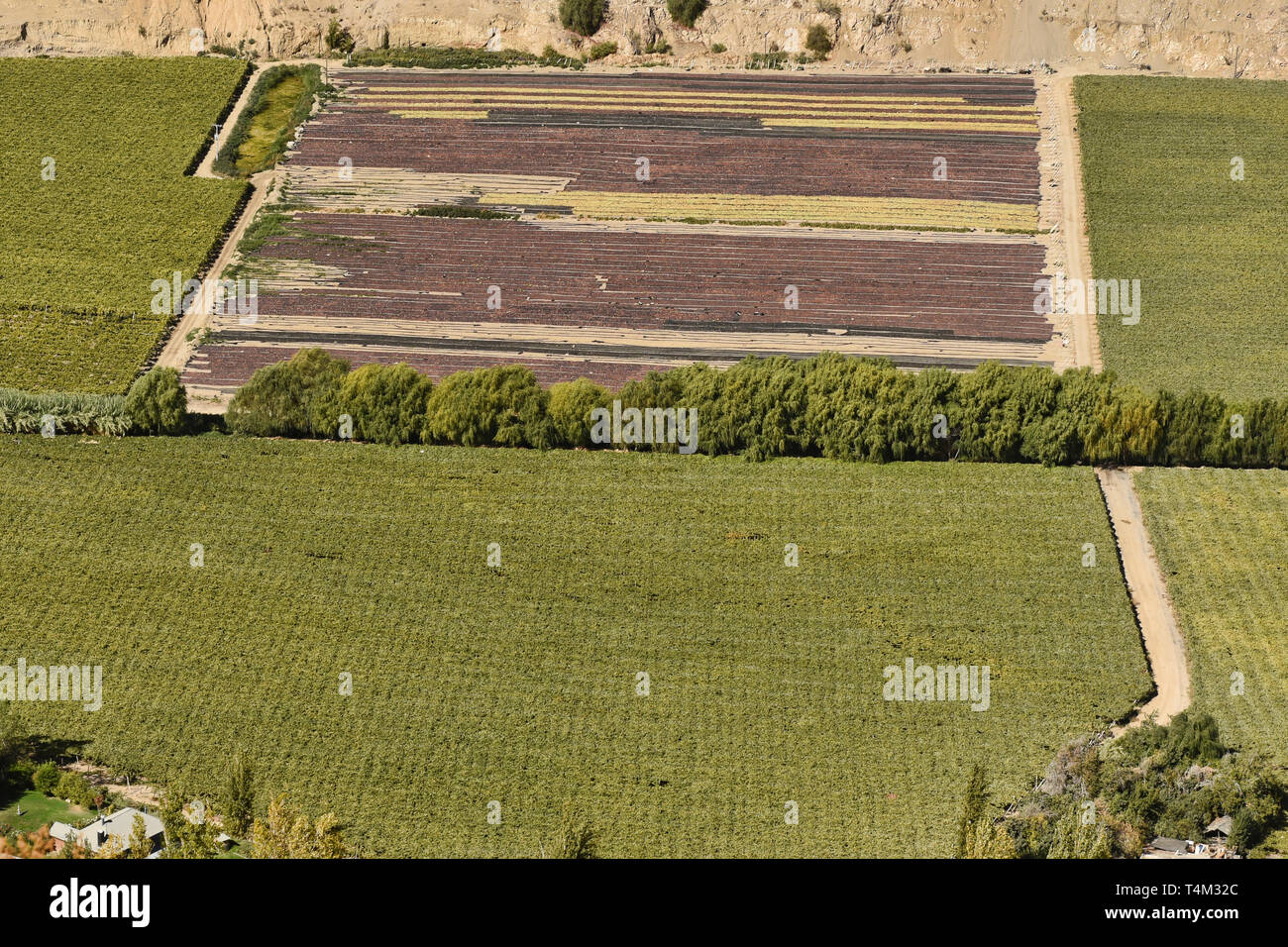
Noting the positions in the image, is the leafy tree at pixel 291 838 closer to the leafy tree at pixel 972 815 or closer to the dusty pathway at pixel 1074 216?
the leafy tree at pixel 972 815

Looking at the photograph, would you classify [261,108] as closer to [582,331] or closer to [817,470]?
[582,331]

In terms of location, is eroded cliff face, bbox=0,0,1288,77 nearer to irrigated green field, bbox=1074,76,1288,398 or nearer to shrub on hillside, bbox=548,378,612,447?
irrigated green field, bbox=1074,76,1288,398

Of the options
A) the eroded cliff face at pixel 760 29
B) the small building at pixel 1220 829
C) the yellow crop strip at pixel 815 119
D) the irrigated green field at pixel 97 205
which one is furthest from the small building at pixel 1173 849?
the eroded cliff face at pixel 760 29

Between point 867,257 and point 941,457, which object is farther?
point 867,257

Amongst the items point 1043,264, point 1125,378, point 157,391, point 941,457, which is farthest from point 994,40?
point 157,391

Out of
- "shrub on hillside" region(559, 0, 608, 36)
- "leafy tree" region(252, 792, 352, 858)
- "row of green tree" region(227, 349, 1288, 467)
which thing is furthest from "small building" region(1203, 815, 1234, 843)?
"shrub on hillside" region(559, 0, 608, 36)

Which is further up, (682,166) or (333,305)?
(682,166)
